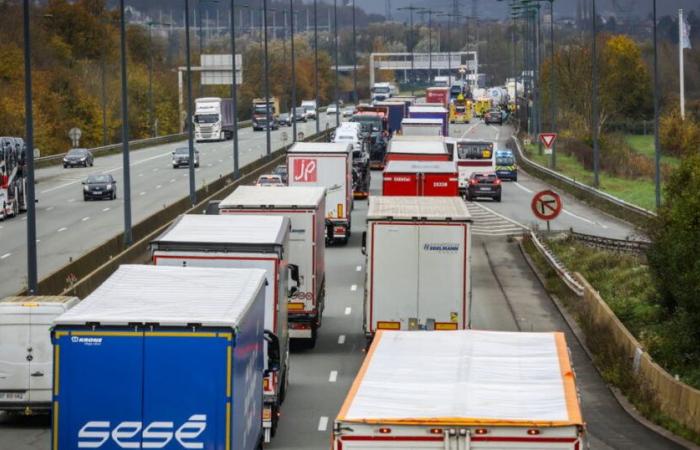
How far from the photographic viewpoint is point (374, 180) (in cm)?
8500

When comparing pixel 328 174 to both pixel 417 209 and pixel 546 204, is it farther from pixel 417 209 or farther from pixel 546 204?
pixel 417 209

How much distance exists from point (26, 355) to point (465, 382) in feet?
37.0

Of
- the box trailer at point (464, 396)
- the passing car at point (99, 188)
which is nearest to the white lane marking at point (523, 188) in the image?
the passing car at point (99, 188)

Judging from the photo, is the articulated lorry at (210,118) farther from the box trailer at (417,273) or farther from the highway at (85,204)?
the box trailer at (417,273)

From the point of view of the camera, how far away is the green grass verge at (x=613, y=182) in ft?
235

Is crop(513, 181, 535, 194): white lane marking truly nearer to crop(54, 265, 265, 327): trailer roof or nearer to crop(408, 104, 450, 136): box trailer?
crop(408, 104, 450, 136): box trailer

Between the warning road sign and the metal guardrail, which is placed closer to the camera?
the warning road sign

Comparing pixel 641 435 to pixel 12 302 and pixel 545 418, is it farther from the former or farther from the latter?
pixel 545 418

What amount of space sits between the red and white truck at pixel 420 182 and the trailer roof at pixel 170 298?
2640cm

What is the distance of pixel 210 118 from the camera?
4931 inches

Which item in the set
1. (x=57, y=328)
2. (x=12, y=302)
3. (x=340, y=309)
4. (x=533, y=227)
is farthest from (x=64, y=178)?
(x=57, y=328)

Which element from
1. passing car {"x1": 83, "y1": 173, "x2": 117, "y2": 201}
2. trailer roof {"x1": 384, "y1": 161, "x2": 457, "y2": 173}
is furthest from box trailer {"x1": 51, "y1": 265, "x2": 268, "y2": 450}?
passing car {"x1": 83, "y1": 173, "x2": 117, "y2": 201}

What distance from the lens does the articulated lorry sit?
124 m

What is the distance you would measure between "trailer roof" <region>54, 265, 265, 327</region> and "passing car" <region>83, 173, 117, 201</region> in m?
52.8
